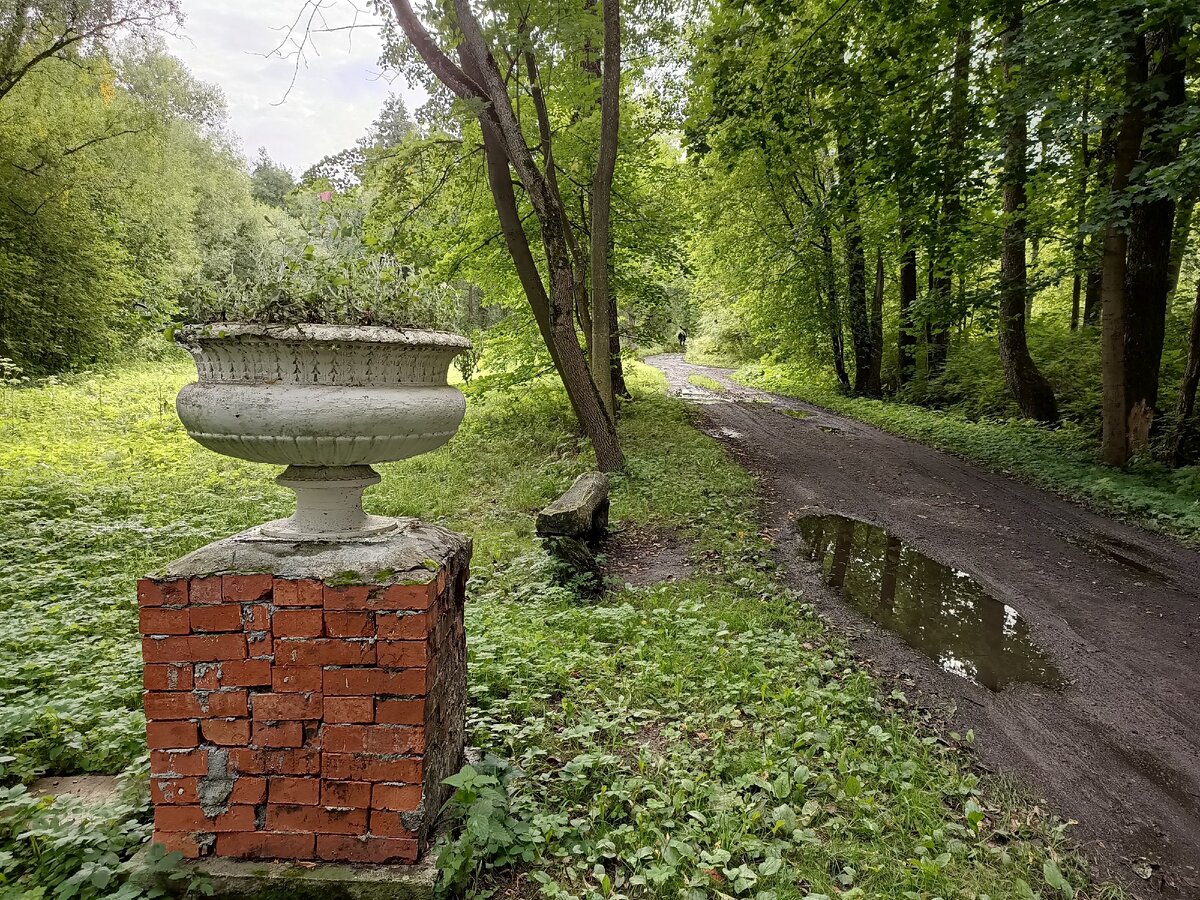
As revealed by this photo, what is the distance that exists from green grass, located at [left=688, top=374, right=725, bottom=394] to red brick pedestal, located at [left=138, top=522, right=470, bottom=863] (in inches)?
699

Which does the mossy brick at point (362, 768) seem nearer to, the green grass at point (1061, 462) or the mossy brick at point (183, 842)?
the mossy brick at point (183, 842)

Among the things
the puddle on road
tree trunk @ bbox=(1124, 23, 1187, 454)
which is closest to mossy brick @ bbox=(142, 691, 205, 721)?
the puddle on road

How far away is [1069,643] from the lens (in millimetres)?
4176

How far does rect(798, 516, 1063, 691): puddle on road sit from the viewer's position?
12.9 ft

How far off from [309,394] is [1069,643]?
4.88 m

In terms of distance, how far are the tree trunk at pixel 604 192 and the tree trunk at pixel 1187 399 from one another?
7.07 meters

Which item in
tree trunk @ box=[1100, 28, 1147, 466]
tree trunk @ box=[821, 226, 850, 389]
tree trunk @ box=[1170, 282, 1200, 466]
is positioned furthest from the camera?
tree trunk @ box=[821, 226, 850, 389]

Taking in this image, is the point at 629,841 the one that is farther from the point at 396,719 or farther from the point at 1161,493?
the point at 1161,493

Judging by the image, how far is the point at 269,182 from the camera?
42.8 meters

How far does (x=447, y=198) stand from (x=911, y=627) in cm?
948

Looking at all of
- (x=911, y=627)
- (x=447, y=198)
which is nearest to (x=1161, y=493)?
(x=911, y=627)

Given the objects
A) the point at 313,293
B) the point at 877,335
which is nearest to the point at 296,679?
the point at 313,293

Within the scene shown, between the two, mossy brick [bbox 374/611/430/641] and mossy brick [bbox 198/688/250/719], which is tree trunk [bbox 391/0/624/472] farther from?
mossy brick [bbox 198/688/250/719]

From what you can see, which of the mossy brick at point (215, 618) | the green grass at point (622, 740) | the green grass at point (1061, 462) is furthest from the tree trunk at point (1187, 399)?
the mossy brick at point (215, 618)
